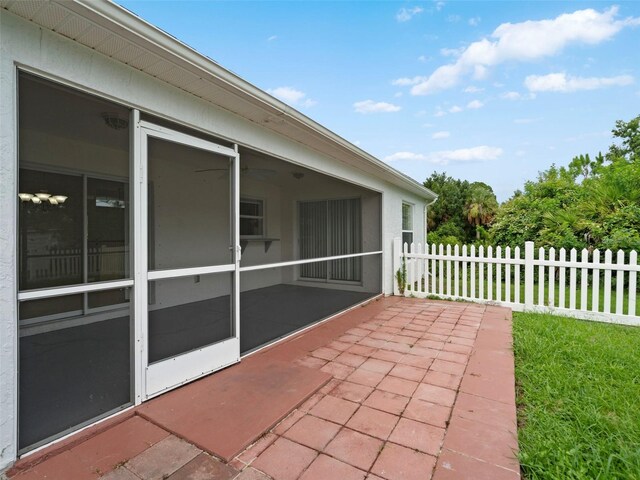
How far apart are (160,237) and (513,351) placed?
520 cm

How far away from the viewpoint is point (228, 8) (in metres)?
6.09

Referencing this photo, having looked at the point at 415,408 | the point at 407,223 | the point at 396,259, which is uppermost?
the point at 407,223

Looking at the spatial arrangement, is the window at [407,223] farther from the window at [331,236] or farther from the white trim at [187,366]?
the white trim at [187,366]

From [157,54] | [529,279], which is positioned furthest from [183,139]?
[529,279]

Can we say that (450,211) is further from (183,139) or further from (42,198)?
(42,198)

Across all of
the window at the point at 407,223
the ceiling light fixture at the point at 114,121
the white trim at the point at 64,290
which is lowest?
the white trim at the point at 64,290

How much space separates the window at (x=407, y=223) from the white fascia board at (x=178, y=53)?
206 inches

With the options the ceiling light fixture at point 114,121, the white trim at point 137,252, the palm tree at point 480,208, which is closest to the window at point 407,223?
the ceiling light fixture at point 114,121

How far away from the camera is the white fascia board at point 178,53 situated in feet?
5.74

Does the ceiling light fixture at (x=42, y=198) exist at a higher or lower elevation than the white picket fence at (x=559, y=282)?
higher

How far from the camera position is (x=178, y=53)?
7.11ft

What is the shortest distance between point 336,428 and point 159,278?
1.74m

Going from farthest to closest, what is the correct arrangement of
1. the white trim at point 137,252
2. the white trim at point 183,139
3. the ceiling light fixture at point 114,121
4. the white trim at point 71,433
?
1. the ceiling light fixture at point 114,121
2. the white trim at point 183,139
3. the white trim at point 137,252
4. the white trim at point 71,433

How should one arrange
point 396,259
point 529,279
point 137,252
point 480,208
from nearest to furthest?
point 137,252 → point 529,279 → point 396,259 → point 480,208
